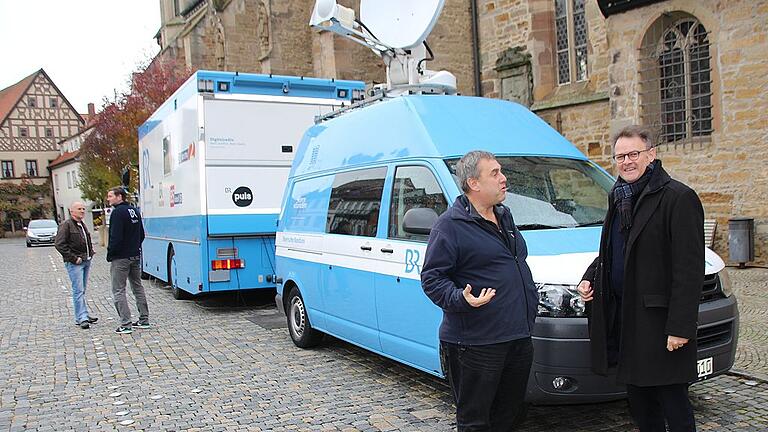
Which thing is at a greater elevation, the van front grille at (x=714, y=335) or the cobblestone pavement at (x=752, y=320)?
the van front grille at (x=714, y=335)

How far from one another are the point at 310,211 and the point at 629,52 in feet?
27.6

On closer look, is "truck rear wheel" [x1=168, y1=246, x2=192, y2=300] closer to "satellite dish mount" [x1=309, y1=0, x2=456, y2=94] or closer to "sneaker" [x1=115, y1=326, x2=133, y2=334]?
"sneaker" [x1=115, y1=326, x2=133, y2=334]

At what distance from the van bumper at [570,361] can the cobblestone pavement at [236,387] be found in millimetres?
684

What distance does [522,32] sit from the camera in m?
16.8

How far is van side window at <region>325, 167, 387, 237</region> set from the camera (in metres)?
5.77

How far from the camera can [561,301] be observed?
4.11 meters

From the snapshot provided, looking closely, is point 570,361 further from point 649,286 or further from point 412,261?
point 412,261

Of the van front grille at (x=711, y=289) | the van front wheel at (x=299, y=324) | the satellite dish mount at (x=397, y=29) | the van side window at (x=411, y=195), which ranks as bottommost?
the van front wheel at (x=299, y=324)

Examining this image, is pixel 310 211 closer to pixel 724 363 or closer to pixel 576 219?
pixel 576 219

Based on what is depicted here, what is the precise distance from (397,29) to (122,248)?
180 inches

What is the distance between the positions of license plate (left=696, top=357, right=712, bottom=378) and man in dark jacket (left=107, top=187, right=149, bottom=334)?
281 inches

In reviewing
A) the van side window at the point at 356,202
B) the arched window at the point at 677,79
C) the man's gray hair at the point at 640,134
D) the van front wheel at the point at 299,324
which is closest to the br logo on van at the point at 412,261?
the van side window at the point at 356,202

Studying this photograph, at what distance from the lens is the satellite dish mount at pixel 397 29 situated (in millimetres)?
7266

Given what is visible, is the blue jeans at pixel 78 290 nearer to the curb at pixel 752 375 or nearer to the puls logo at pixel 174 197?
the puls logo at pixel 174 197
